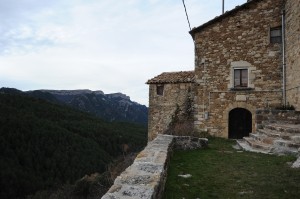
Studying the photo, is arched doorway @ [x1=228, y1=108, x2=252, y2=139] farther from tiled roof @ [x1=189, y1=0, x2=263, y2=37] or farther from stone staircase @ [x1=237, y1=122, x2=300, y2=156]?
tiled roof @ [x1=189, y1=0, x2=263, y2=37]

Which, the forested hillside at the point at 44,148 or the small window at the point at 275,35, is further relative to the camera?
the forested hillside at the point at 44,148

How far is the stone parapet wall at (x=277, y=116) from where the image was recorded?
10.5 metres

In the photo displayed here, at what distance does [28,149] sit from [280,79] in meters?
A: 69.5

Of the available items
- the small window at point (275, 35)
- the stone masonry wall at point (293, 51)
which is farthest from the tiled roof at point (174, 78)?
the stone masonry wall at point (293, 51)

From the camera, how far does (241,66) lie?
Result: 14.0 meters

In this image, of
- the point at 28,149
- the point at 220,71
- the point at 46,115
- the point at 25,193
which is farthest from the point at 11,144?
the point at 220,71

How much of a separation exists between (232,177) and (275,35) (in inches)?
401

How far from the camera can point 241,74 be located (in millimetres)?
14117

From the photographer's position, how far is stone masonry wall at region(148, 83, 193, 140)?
1866 centimetres

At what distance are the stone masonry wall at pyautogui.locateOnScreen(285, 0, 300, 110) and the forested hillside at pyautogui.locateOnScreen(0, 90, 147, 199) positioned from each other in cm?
5504

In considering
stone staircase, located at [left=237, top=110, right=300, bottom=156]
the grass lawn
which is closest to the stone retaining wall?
the grass lawn

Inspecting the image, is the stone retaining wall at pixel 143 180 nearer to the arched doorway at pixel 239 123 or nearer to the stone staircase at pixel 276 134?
the stone staircase at pixel 276 134

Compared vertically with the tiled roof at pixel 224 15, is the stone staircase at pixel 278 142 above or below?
below

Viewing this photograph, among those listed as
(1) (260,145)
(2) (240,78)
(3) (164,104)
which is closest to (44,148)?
(3) (164,104)
